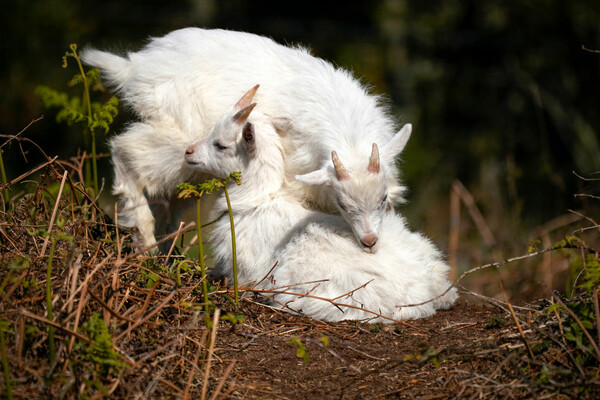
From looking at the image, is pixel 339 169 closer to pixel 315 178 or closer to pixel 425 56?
pixel 315 178

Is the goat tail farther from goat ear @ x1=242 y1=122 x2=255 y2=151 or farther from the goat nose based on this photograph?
the goat nose

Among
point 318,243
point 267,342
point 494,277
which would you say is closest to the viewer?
point 267,342

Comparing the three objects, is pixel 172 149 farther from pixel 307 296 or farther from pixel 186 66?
pixel 307 296

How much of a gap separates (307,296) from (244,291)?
45 cm

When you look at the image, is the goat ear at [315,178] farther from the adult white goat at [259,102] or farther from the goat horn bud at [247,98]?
the goat horn bud at [247,98]

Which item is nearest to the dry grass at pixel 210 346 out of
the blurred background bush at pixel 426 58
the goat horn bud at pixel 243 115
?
the goat horn bud at pixel 243 115

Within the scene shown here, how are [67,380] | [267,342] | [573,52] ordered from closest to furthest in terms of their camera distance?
[67,380], [267,342], [573,52]

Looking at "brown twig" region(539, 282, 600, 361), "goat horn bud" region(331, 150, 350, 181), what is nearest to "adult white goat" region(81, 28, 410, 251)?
"goat horn bud" region(331, 150, 350, 181)

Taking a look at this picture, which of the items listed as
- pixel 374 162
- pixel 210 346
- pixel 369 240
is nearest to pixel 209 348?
pixel 210 346

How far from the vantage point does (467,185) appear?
34.5ft

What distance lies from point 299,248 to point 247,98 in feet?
3.45

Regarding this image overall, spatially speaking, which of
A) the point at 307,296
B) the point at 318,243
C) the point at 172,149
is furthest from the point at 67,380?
the point at 172,149

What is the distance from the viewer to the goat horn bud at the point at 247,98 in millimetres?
4488

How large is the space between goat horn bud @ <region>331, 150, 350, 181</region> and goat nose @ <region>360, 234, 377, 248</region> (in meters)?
0.38
